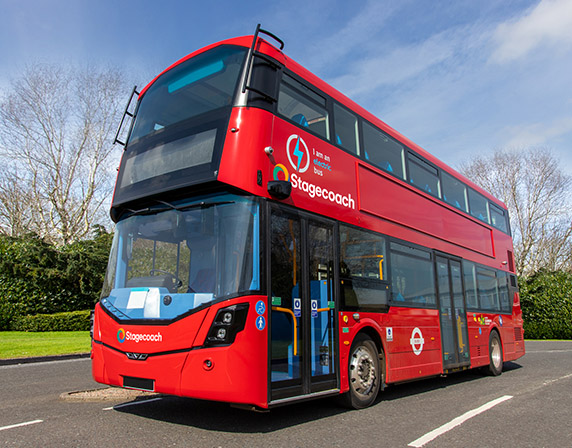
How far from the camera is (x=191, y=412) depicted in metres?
5.78

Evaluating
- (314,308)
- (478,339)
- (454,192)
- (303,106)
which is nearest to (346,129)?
(303,106)

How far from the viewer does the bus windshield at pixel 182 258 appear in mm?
4801

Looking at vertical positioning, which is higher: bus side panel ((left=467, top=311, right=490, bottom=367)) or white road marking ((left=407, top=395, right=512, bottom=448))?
bus side panel ((left=467, top=311, right=490, bottom=367))

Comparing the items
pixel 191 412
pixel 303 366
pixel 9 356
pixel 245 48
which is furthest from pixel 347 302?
pixel 9 356

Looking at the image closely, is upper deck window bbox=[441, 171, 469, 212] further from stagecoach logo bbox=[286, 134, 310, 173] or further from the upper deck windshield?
the upper deck windshield

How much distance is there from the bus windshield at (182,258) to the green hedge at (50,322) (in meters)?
17.1

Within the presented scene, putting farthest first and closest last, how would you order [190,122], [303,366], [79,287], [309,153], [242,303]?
[79,287] → [309,153] → [190,122] → [303,366] → [242,303]

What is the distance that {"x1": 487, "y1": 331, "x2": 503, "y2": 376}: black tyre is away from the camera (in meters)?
10.8

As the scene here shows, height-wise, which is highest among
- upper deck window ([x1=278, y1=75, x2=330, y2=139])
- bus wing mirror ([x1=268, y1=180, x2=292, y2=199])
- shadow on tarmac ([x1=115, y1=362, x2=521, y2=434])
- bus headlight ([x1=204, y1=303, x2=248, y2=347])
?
upper deck window ([x1=278, y1=75, x2=330, y2=139])

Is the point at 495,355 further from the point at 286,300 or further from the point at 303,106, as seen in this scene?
the point at 303,106

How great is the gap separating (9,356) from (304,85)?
33.9ft

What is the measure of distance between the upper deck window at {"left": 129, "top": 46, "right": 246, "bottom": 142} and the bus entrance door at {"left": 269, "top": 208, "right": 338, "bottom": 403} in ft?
5.52

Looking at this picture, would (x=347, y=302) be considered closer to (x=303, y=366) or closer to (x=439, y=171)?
(x=303, y=366)

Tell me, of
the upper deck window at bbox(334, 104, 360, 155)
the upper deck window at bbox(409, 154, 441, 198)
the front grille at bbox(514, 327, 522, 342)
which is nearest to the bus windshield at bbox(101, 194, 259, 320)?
the upper deck window at bbox(334, 104, 360, 155)
